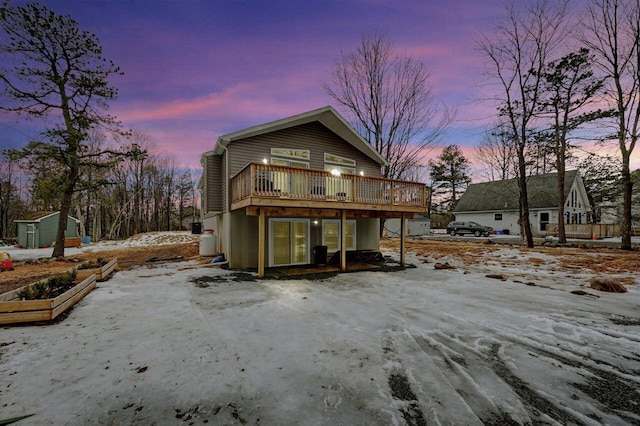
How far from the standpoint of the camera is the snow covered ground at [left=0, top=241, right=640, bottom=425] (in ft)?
A: 7.70

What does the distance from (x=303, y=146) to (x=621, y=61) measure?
17.3 m

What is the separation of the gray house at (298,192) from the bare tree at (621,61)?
500 inches

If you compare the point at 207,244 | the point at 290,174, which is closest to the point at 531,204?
the point at 290,174

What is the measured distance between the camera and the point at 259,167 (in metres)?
7.58

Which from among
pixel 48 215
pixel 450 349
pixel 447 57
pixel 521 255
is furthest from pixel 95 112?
pixel 521 255

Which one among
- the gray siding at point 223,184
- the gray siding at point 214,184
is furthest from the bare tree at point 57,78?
the gray siding at point 223,184

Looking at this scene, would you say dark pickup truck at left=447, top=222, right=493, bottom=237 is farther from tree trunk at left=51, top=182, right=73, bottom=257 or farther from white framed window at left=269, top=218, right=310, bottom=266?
tree trunk at left=51, top=182, right=73, bottom=257

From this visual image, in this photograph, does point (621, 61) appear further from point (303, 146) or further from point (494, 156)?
point (303, 146)

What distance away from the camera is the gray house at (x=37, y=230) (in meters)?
18.2

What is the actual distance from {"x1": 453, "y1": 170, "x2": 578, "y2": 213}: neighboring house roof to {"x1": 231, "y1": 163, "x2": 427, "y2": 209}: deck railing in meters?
17.1

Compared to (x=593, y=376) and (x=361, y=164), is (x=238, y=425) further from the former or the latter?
A: (x=361, y=164)

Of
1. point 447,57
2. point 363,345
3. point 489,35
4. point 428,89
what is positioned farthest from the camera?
point 428,89

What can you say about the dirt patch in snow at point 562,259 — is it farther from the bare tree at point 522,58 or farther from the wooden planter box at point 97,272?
the wooden planter box at point 97,272

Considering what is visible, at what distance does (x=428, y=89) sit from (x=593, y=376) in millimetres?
17253
